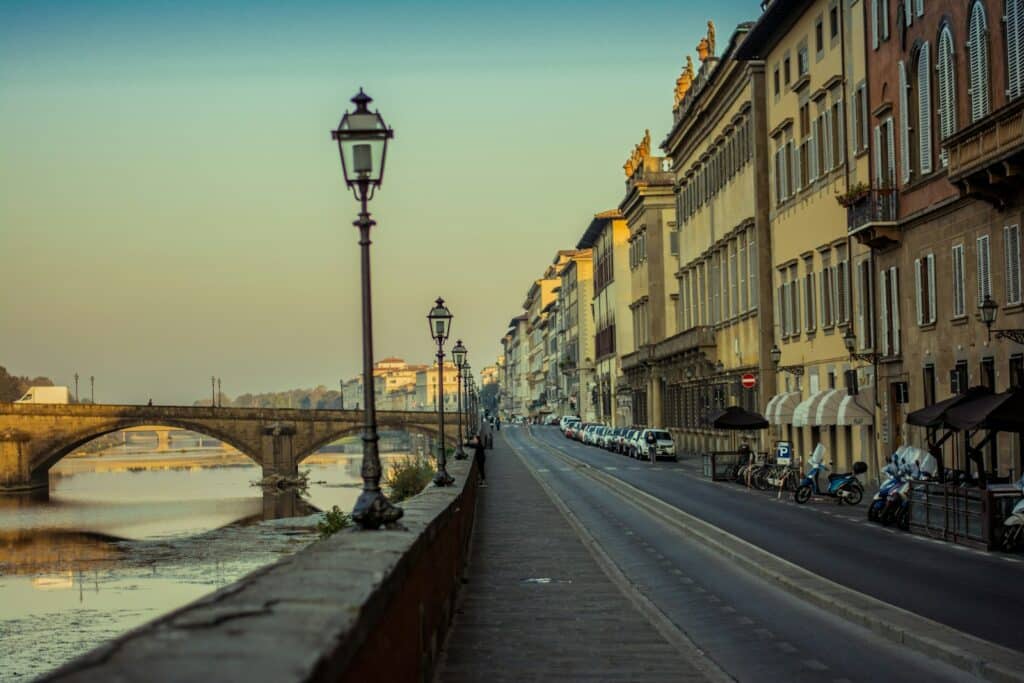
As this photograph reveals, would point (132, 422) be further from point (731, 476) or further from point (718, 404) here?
point (731, 476)

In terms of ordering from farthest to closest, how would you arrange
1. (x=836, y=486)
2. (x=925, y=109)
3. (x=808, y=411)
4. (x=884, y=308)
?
(x=808, y=411)
(x=884, y=308)
(x=925, y=109)
(x=836, y=486)

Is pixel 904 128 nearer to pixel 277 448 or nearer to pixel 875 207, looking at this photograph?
pixel 875 207

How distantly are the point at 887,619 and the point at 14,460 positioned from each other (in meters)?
103

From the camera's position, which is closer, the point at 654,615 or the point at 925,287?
the point at 654,615

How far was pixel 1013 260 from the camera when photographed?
32.0m

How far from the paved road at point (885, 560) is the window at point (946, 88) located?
9265mm

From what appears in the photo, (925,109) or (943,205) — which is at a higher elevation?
(925,109)

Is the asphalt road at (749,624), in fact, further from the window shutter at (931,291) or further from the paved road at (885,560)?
the window shutter at (931,291)

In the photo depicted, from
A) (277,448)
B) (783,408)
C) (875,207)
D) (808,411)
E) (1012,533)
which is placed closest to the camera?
(1012,533)

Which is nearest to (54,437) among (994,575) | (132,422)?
(132,422)

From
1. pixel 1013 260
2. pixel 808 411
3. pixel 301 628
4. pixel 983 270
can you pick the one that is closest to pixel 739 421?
pixel 808 411

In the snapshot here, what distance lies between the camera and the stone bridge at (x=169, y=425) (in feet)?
361

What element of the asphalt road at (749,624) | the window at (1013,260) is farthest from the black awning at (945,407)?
the asphalt road at (749,624)

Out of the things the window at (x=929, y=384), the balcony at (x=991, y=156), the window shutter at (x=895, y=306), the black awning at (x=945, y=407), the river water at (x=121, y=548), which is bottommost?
the river water at (x=121, y=548)
